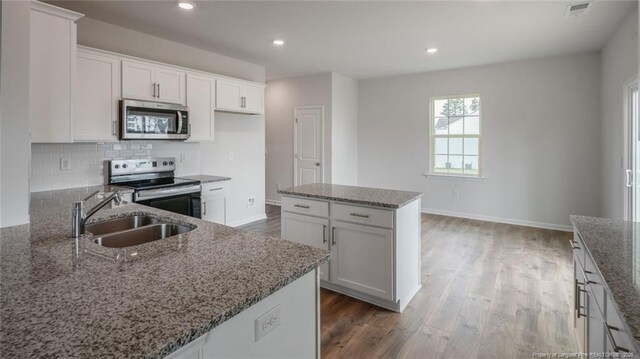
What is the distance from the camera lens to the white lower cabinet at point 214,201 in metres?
4.09

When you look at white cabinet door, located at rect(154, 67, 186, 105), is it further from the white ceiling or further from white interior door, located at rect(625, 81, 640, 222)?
white interior door, located at rect(625, 81, 640, 222)

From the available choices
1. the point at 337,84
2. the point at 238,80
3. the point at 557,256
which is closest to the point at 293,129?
the point at 337,84

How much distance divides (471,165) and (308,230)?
405 centimetres

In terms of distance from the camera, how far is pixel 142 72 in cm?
359

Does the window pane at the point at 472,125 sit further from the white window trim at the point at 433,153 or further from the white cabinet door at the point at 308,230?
the white cabinet door at the point at 308,230

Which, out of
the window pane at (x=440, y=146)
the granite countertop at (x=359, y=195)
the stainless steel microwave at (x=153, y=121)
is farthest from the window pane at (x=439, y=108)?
the stainless steel microwave at (x=153, y=121)

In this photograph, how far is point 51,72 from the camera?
8.93 feet

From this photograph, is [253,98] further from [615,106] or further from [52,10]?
[615,106]

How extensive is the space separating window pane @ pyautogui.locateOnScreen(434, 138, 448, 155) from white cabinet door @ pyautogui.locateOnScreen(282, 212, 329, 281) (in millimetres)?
3993

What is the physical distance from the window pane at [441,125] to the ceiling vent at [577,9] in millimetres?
2642

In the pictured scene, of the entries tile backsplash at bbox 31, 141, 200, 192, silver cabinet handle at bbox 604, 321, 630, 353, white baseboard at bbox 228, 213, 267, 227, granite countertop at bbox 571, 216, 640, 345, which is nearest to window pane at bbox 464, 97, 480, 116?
white baseboard at bbox 228, 213, 267, 227

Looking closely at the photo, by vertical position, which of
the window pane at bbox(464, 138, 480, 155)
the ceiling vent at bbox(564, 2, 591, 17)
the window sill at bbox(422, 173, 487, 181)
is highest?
the ceiling vent at bbox(564, 2, 591, 17)

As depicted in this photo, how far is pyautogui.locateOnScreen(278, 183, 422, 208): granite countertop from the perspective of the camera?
2.54 meters

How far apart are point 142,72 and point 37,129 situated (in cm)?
123
